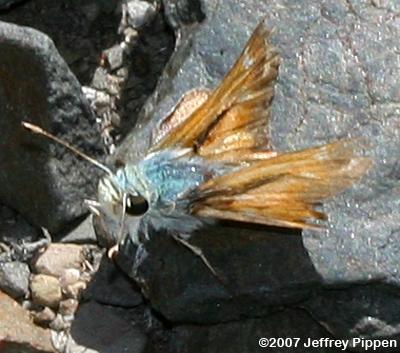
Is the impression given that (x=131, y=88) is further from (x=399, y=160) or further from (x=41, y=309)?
(x=399, y=160)

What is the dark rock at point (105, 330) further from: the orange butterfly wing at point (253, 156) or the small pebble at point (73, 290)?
the orange butterfly wing at point (253, 156)

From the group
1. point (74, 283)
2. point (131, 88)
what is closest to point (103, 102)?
point (131, 88)

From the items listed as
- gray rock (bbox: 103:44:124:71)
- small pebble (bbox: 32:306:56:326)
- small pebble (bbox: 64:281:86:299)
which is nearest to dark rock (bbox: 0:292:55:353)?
small pebble (bbox: 32:306:56:326)

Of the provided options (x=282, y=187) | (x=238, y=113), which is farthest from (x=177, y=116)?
(x=282, y=187)

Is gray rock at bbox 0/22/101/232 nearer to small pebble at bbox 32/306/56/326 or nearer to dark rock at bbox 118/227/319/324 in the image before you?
small pebble at bbox 32/306/56/326

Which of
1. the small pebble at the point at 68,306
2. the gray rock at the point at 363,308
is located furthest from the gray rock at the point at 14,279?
the gray rock at the point at 363,308

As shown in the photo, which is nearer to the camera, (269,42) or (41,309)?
(269,42)

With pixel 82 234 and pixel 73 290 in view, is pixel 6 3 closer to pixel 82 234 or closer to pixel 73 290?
pixel 82 234
